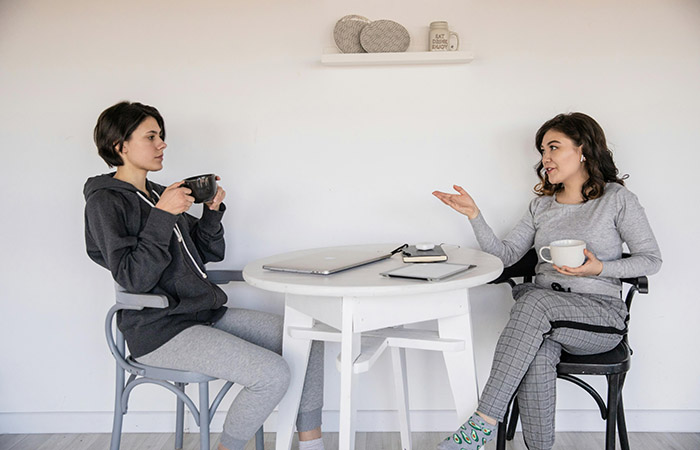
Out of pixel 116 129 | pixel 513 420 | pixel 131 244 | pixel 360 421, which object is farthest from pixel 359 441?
pixel 116 129

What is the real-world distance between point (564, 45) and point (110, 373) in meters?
2.25

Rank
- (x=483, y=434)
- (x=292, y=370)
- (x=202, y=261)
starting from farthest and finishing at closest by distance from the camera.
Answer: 1. (x=202, y=261)
2. (x=292, y=370)
3. (x=483, y=434)

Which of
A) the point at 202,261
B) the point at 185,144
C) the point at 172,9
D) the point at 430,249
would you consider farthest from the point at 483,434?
the point at 172,9

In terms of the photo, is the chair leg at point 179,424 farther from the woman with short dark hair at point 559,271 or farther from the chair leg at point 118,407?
the woman with short dark hair at point 559,271

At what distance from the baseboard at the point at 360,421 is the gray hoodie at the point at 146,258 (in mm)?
699

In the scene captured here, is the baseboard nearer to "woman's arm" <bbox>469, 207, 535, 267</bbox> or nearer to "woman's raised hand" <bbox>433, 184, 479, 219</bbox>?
"woman's arm" <bbox>469, 207, 535, 267</bbox>

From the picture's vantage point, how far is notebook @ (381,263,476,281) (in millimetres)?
1321

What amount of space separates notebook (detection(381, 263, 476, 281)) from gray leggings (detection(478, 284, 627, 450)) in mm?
249

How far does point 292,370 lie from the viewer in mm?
1645

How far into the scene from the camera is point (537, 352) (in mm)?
1528

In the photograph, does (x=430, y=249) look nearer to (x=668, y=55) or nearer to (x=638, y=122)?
(x=638, y=122)

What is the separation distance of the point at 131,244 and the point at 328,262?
0.57 metres

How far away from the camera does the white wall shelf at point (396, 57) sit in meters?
1.98

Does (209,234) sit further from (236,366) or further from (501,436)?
(501,436)
